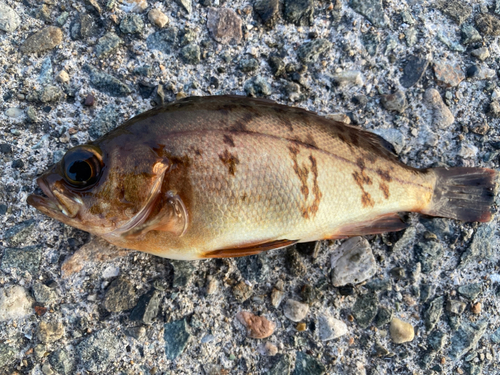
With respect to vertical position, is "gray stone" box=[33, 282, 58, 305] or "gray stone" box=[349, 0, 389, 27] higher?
"gray stone" box=[349, 0, 389, 27]

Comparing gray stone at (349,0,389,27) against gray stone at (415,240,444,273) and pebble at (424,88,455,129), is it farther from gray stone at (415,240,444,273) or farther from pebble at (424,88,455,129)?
gray stone at (415,240,444,273)

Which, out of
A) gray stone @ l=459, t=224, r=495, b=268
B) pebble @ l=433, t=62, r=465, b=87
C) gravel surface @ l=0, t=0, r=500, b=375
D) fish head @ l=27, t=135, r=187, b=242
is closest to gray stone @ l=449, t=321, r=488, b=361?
gravel surface @ l=0, t=0, r=500, b=375

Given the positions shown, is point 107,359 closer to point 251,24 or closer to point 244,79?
point 244,79

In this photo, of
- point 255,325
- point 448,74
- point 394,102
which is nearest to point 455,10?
point 448,74

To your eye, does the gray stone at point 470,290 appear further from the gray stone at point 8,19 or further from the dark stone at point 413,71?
the gray stone at point 8,19

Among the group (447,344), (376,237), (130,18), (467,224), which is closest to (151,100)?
(130,18)

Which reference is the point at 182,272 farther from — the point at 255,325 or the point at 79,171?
the point at 79,171

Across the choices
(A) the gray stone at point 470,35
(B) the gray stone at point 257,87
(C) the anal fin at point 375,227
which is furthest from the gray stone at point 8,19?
(A) the gray stone at point 470,35
